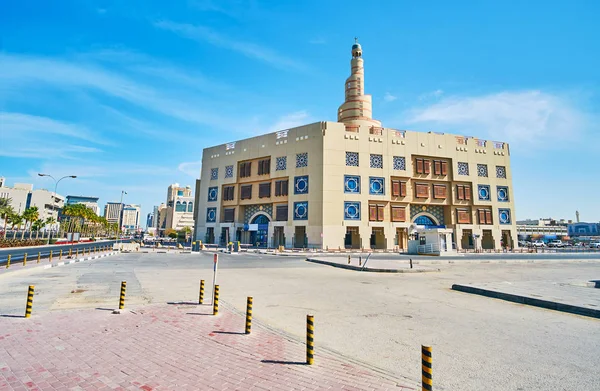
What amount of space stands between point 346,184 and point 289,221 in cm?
1046

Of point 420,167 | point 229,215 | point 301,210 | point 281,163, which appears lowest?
point 229,215

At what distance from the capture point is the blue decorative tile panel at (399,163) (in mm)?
50544

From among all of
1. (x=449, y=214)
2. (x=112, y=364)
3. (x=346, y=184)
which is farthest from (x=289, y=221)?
(x=112, y=364)

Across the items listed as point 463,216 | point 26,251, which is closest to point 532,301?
point 26,251

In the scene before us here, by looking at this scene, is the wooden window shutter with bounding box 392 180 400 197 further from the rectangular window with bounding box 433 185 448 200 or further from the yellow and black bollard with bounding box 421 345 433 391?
the yellow and black bollard with bounding box 421 345 433 391

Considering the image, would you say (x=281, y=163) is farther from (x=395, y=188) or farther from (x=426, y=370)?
(x=426, y=370)

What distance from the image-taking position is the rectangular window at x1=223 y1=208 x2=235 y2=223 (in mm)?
56531

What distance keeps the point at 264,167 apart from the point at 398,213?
2313cm

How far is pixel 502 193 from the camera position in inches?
2199

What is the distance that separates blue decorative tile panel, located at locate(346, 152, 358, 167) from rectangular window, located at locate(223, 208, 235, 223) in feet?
73.6

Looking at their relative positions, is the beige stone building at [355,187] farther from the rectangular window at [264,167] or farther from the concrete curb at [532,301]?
the concrete curb at [532,301]

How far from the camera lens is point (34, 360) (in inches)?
200

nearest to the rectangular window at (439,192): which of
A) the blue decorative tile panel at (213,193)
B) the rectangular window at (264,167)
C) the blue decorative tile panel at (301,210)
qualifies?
the blue decorative tile panel at (301,210)

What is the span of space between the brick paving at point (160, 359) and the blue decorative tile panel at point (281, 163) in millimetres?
44492
